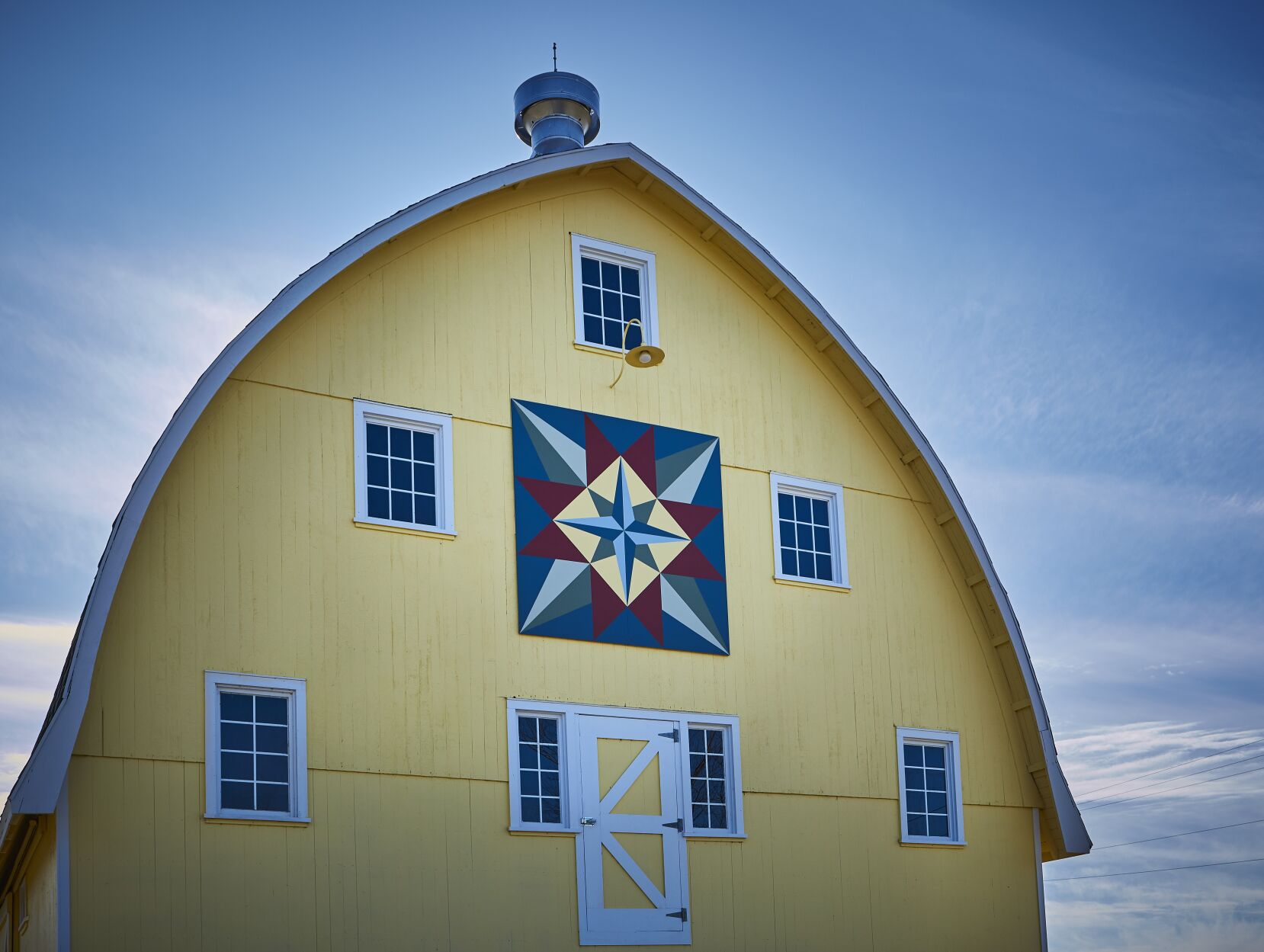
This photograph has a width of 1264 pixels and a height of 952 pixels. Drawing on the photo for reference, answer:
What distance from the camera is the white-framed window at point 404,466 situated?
13.9 metres

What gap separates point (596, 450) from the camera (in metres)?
15.3

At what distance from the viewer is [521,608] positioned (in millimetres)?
14328

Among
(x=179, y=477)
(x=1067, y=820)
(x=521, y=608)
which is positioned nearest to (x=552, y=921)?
(x=521, y=608)

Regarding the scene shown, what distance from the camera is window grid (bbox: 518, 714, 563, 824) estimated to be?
550 inches

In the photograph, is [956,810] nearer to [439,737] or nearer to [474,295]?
[439,737]

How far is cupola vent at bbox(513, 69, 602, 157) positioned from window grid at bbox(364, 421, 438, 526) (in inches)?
224

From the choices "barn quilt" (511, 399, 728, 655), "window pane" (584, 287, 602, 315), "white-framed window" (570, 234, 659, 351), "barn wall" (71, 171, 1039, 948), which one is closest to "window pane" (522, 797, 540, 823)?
"barn wall" (71, 171, 1039, 948)

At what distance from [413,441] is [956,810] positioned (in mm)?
7483

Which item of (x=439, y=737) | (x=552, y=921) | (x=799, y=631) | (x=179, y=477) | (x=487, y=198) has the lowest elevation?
(x=552, y=921)

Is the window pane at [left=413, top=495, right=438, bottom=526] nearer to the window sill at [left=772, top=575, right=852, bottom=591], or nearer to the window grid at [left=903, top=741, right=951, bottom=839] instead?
the window sill at [left=772, top=575, right=852, bottom=591]

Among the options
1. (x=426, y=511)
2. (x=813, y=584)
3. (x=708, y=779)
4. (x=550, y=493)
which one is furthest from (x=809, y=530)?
(x=426, y=511)

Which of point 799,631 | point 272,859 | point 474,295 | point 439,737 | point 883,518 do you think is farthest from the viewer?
point 883,518

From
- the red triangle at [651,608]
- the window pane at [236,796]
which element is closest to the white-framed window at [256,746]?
the window pane at [236,796]

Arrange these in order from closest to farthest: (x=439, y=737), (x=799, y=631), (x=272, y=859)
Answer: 1. (x=272, y=859)
2. (x=439, y=737)
3. (x=799, y=631)
